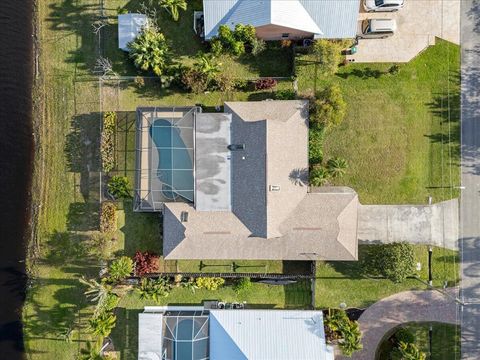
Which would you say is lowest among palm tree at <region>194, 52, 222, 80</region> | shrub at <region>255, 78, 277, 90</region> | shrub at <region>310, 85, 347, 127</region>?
shrub at <region>310, 85, 347, 127</region>

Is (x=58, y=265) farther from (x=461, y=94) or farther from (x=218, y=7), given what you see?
(x=461, y=94)

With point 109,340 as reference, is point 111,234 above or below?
above

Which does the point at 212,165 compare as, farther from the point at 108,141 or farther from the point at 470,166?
the point at 470,166

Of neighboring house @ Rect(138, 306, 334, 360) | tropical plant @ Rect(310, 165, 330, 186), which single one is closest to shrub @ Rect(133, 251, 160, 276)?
neighboring house @ Rect(138, 306, 334, 360)

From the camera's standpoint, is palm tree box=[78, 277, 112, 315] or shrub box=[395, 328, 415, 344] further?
shrub box=[395, 328, 415, 344]

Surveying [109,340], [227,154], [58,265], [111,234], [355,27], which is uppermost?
[355,27]

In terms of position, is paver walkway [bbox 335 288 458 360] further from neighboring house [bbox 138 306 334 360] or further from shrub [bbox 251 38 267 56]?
shrub [bbox 251 38 267 56]

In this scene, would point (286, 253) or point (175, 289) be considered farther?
point (175, 289)

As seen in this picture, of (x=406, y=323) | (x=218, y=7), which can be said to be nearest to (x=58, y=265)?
(x=218, y=7)
